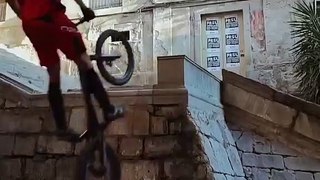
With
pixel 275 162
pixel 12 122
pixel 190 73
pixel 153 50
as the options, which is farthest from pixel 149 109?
pixel 153 50

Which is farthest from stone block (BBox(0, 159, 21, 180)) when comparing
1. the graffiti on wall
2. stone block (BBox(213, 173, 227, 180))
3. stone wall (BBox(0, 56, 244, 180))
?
the graffiti on wall

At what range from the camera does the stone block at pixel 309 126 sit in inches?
150

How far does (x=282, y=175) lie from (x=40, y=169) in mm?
2136

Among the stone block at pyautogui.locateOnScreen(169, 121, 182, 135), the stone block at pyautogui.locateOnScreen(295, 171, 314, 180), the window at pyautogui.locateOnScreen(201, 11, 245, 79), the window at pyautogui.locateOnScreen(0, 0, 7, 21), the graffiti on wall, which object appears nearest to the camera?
the stone block at pyautogui.locateOnScreen(169, 121, 182, 135)

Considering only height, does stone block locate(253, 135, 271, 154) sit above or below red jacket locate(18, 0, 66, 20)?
below

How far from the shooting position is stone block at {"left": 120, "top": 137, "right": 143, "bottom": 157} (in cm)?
324

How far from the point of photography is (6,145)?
11.8 ft

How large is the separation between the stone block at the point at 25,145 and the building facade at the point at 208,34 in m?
3.28

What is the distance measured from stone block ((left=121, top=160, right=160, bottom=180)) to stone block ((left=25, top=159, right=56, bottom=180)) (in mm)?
587

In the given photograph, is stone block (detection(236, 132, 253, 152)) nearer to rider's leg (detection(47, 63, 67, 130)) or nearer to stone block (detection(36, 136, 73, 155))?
stone block (detection(36, 136, 73, 155))

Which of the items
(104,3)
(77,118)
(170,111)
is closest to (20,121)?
(77,118)

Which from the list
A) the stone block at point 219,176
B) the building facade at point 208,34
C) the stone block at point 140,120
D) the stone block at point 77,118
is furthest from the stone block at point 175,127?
the building facade at point 208,34

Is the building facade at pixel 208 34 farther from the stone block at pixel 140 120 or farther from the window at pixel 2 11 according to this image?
the stone block at pixel 140 120

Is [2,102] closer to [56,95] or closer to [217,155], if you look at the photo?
[56,95]
